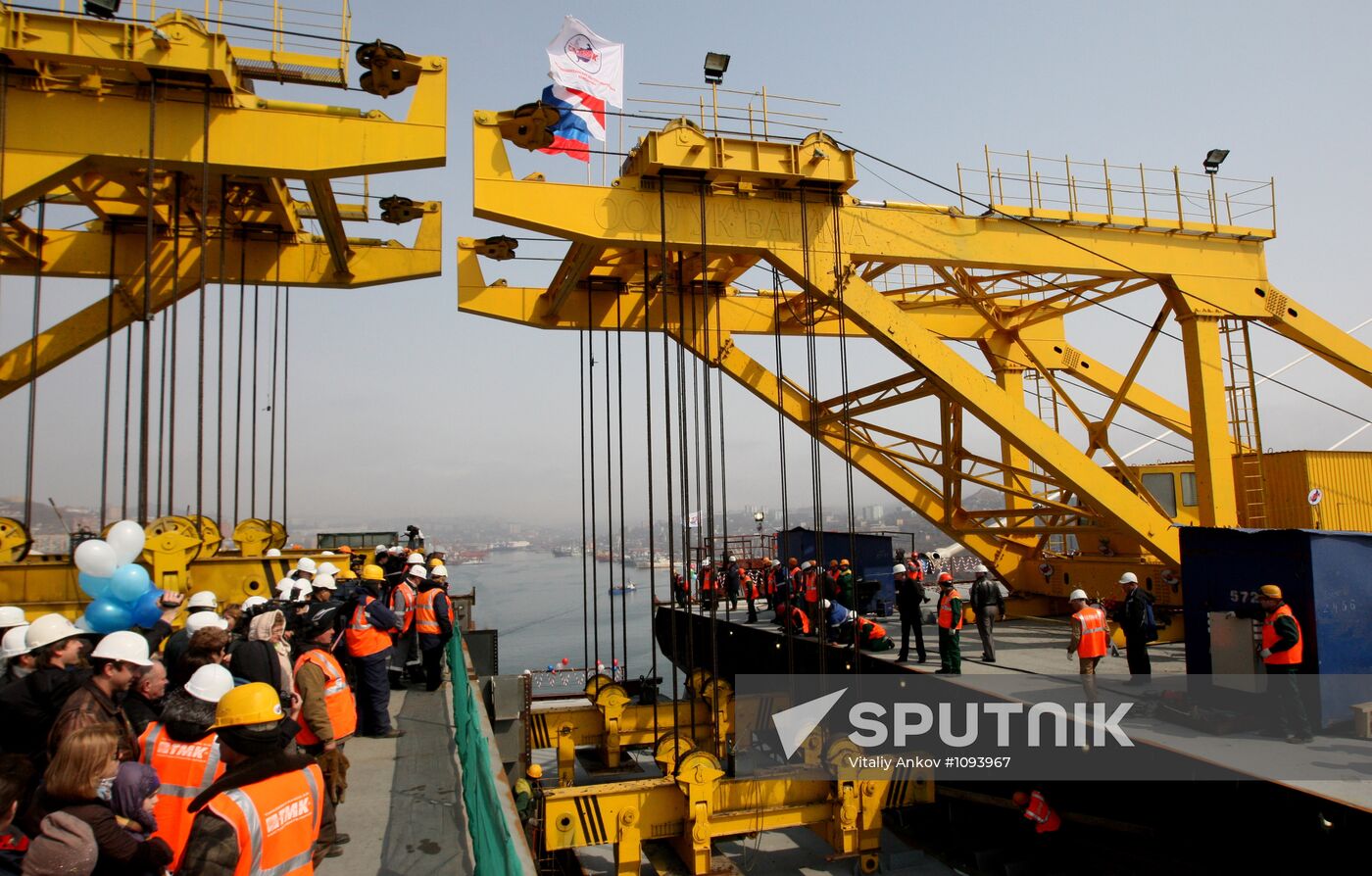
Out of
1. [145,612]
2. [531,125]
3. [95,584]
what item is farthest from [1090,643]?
[95,584]

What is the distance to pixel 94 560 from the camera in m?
6.71

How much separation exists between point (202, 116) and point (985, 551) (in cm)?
1519

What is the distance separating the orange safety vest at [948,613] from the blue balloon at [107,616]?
27.5 feet

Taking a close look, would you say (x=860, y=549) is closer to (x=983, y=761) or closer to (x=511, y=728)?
(x=983, y=761)

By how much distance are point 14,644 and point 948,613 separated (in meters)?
9.06

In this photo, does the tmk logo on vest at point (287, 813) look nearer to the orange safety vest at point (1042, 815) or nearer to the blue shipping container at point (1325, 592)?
the orange safety vest at point (1042, 815)

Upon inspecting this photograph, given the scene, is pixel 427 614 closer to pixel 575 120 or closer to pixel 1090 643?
pixel 575 120

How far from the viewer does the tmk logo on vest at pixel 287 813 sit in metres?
2.69

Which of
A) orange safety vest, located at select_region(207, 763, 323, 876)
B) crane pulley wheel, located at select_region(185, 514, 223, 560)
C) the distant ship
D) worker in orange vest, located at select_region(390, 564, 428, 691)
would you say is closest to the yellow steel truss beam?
crane pulley wheel, located at select_region(185, 514, 223, 560)

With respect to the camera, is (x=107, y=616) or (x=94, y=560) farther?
(x=94, y=560)

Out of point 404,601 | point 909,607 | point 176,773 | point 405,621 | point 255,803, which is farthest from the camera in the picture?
point 909,607

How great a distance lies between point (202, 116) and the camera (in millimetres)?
9102

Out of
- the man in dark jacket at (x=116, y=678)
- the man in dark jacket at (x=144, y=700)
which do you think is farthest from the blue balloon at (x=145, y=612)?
the man in dark jacket at (x=116, y=678)

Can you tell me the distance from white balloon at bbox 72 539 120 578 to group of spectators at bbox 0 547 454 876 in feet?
3.65
